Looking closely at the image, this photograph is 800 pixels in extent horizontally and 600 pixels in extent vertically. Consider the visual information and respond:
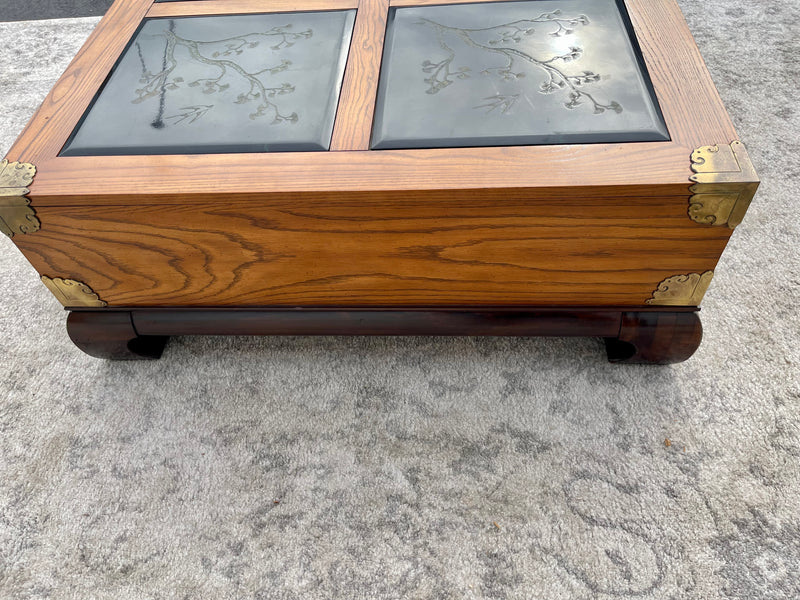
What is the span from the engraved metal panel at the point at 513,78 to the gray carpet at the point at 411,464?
40 centimetres

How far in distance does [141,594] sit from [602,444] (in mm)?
712

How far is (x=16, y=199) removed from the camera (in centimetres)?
85

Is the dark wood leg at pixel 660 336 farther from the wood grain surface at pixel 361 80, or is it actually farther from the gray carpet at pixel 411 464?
the wood grain surface at pixel 361 80

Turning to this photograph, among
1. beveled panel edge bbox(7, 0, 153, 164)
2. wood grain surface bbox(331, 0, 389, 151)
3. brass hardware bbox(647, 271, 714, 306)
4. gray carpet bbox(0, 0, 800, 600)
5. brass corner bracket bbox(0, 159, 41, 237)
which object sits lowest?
gray carpet bbox(0, 0, 800, 600)

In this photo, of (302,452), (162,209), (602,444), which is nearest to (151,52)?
(162,209)

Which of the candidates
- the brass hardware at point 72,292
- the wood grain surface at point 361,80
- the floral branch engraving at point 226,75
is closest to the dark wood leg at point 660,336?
the wood grain surface at point 361,80

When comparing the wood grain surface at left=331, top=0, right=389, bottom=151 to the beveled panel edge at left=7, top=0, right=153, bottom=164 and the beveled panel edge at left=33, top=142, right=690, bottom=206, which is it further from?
the beveled panel edge at left=7, top=0, right=153, bottom=164

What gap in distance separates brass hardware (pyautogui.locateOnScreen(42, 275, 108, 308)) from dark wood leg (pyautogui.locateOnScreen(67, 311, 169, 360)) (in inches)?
0.8

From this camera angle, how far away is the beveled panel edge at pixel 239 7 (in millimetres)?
1095

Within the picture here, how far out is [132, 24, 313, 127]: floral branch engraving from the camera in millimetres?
932

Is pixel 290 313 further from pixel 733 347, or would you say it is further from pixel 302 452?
pixel 733 347

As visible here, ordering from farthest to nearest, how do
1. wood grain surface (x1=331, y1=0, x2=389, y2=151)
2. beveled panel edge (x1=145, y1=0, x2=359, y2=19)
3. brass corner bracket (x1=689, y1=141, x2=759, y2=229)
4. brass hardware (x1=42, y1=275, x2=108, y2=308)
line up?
beveled panel edge (x1=145, y1=0, x2=359, y2=19), brass hardware (x1=42, y1=275, x2=108, y2=308), wood grain surface (x1=331, y1=0, x2=389, y2=151), brass corner bracket (x1=689, y1=141, x2=759, y2=229)

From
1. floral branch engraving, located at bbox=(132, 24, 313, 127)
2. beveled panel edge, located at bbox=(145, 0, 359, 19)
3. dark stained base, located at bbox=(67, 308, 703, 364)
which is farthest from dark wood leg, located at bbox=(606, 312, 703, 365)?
beveled panel edge, located at bbox=(145, 0, 359, 19)

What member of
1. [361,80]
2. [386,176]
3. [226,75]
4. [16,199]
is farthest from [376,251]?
[16,199]
